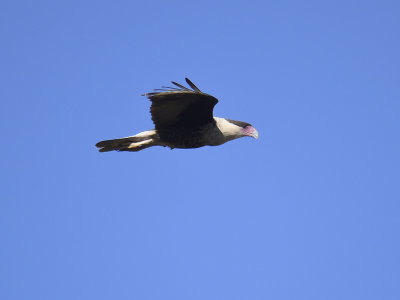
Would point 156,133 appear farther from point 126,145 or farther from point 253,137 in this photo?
point 253,137

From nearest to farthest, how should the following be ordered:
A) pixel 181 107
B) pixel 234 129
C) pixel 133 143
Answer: pixel 181 107 < pixel 133 143 < pixel 234 129

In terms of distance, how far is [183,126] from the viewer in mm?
7691

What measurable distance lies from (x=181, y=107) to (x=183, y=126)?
0.43 metres

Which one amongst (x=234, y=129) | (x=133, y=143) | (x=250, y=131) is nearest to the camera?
(x=133, y=143)

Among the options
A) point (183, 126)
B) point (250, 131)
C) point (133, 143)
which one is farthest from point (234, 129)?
point (133, 143)

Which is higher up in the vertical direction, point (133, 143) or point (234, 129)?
point (234, 129)

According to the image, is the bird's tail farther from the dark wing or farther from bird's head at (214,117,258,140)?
bird's head at (214,117,258,140)

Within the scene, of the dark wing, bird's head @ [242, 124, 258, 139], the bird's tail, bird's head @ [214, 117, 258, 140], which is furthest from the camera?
bird's head @ [242, 124, 258, 139]

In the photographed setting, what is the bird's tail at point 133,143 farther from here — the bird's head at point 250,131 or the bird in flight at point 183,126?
the bird's head at point 250,131

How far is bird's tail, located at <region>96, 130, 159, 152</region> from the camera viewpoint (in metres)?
7.85

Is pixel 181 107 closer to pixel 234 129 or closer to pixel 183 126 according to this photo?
pixel 183 126

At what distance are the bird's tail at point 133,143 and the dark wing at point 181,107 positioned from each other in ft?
0.86

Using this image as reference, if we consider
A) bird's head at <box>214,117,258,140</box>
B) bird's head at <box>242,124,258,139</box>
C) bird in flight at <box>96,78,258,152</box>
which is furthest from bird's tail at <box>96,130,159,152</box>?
bird's head at <box>242,124,258,139</box>

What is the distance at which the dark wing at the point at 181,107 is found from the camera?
23.2ft
